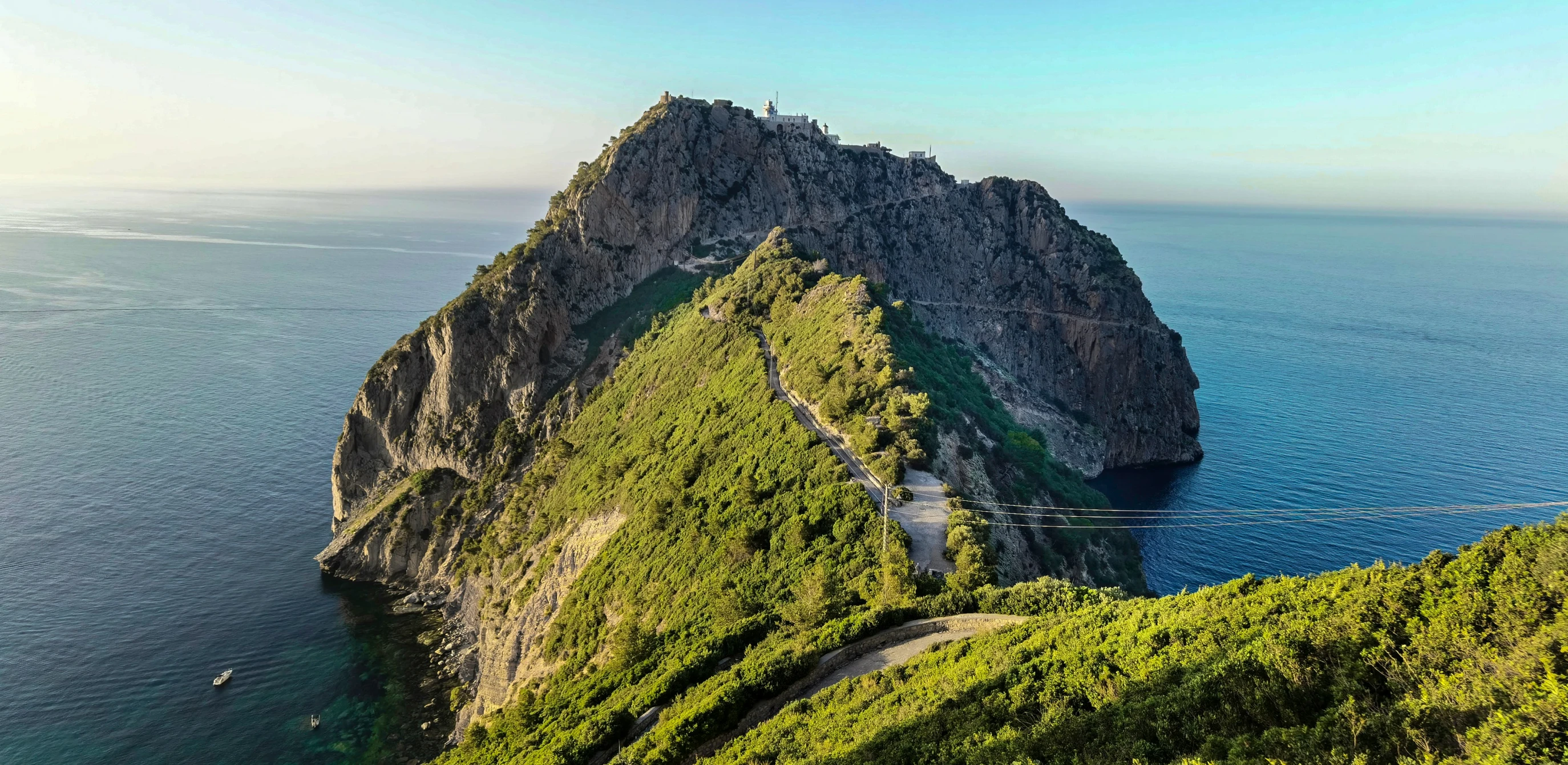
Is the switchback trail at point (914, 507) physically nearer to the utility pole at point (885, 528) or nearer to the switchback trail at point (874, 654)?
the utility pole at point (885, 528)

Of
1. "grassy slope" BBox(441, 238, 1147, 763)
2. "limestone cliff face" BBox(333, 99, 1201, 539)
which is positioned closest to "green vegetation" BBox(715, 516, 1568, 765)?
"grassy slope" BBox(441, 238, 1147, 763)

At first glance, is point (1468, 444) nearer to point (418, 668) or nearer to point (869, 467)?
point (869, 467)

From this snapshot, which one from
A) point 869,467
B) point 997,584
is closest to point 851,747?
point 997,584

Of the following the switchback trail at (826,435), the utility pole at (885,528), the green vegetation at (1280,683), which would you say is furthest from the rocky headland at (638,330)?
the green vegetation at (1280,683)

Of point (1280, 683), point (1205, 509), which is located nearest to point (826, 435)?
point (1280, 683)

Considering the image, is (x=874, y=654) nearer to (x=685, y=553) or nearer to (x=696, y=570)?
(x=696, y=570)
